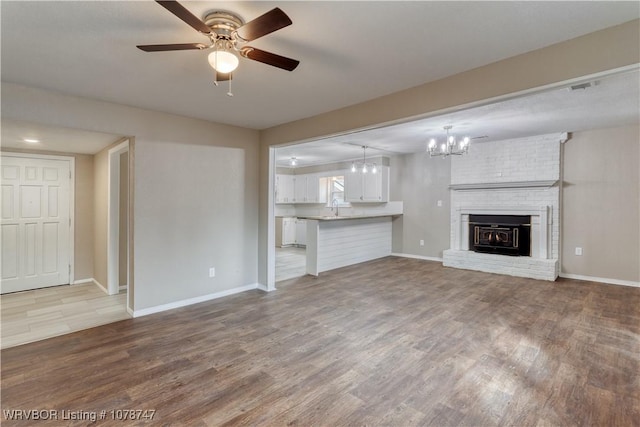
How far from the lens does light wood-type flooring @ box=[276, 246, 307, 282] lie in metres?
5.67

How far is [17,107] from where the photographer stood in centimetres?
282

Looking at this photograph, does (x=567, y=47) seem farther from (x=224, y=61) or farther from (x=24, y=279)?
(x=24, y=279)

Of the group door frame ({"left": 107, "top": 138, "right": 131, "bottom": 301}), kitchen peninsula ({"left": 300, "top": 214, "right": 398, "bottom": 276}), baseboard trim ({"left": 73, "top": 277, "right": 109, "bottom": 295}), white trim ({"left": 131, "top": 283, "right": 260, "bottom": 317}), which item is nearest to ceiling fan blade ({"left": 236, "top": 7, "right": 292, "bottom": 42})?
white trim ({"left": 131, "top": 283, "right": 260, "bottom": 317})

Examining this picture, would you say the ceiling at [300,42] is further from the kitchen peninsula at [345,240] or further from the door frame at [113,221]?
the kitchen peninsula at [345,240]

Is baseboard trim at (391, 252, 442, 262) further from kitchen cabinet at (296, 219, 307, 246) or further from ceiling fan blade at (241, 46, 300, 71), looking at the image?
ceiling fan blade at (241, 46, 300, 71)

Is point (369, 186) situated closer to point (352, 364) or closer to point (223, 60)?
point (352, 364)

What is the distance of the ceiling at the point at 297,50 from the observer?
1743 mm

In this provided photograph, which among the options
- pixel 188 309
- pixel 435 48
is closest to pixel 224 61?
pixel 435 48

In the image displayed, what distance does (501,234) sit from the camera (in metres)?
5.91

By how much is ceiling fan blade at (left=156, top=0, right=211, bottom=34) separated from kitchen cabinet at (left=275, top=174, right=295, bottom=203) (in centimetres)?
770

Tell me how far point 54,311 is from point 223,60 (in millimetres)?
3993

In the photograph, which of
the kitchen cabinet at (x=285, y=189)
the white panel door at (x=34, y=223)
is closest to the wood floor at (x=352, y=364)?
the white panel door at (x=34, y=223)

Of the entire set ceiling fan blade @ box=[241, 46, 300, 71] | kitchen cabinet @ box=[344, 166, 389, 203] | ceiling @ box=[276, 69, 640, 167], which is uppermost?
ceiling @ box=[276, 69, 640, 167]

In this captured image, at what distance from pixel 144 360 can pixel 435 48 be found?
342cm
